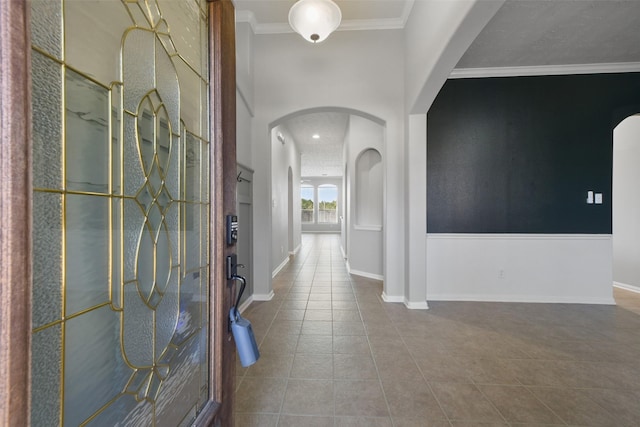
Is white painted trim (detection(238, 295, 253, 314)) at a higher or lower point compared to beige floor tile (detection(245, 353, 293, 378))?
higher

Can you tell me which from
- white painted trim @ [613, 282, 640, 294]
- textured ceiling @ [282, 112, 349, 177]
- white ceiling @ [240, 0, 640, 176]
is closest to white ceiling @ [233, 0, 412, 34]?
white ceiling @ [240, 0, 640, 176]

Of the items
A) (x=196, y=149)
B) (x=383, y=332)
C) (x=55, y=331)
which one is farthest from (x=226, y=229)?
(x=383, y=332)

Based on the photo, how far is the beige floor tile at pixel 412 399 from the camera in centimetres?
150

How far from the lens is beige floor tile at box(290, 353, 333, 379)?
6.02 ft

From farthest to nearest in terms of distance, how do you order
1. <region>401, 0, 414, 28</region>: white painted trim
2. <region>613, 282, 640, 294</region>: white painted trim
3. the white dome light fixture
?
1. <region>613, 282, 640, 294</region>: white painted trim
2. <region>401, 0, 414, 28</region>: white painted trim
3. the white dome light fixture

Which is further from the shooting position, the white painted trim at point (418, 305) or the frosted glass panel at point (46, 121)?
the white painted trim at point (418, 305)

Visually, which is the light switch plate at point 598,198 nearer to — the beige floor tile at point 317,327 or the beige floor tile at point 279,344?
the beige floor tile at point 317,327

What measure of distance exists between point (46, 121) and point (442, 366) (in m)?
2.45

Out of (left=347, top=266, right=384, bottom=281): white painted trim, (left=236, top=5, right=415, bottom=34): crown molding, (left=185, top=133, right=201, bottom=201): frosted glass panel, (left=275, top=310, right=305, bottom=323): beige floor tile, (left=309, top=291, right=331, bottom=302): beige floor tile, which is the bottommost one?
(left=309, top=291, right=331, bottom=302): beige floor tile

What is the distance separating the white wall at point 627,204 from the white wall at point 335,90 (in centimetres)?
361

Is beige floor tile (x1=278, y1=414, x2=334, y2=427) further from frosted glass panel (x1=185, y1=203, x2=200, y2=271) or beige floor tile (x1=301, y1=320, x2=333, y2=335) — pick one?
frosted glass panel (x1=185, y1=203, x2=200, y2=271)

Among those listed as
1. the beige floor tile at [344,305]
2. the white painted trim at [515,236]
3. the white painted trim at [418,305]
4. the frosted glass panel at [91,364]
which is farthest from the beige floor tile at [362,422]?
the white painted trim at [515,236]

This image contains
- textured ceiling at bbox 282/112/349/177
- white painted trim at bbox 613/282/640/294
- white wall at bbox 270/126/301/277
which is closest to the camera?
white painted trim at bbox 613/282/640/294

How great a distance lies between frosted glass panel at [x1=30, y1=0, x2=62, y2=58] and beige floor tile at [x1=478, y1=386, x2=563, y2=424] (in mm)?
2391
